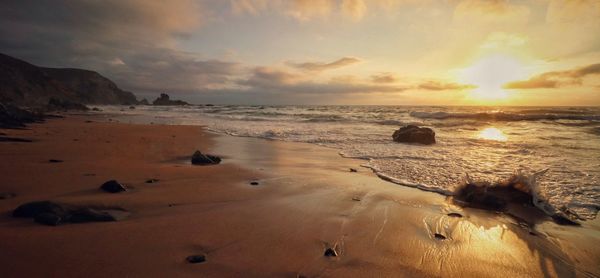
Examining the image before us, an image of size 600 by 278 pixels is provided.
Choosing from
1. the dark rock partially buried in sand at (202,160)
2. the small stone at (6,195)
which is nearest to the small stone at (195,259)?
the small stone at (6,195)

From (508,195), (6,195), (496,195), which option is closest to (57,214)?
(6,195)

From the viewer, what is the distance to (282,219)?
11.7 ft

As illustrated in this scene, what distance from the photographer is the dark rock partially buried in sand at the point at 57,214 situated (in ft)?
9.62

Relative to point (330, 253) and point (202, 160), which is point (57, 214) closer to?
point (330, 253)

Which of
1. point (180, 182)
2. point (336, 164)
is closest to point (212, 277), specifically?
point (180, 182)

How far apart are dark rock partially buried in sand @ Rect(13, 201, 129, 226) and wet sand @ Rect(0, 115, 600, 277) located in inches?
4.2

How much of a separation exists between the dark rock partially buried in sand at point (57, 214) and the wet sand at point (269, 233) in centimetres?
11

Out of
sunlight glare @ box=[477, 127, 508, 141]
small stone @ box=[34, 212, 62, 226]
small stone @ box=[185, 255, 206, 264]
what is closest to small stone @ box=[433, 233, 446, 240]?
small stone @ box=[185, 255, 206, 264]

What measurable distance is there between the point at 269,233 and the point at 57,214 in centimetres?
215

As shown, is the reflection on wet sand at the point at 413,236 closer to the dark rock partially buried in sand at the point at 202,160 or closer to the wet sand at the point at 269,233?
the wet sand at the point at 269,233

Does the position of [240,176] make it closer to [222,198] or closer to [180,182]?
[180,182]

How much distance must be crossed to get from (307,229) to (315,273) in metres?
0.92

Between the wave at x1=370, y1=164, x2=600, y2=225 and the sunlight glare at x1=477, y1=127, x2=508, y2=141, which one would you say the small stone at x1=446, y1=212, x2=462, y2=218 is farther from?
the sunlight glare at x1=477, y1=127, x2=508, y2=141

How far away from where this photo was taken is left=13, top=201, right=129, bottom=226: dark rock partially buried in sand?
2934 mm
